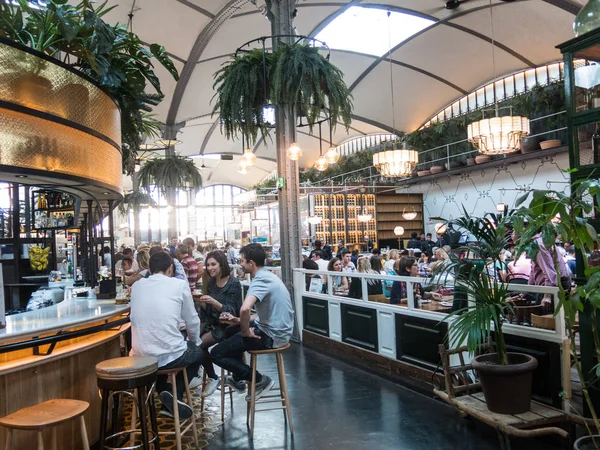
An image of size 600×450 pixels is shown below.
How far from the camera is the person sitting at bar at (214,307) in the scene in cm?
416

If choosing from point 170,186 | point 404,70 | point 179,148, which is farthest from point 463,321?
point 179,148

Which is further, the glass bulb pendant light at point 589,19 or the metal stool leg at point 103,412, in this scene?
the glass bulb pendant light at point 589,19

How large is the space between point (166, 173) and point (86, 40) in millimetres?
8302

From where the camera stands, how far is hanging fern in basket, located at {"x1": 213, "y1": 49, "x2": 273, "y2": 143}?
6020 millimetres

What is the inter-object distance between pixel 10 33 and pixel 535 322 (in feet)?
15.0

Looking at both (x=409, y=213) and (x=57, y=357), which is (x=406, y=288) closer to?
(x=57, y=357)

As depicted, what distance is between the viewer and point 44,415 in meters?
2.63

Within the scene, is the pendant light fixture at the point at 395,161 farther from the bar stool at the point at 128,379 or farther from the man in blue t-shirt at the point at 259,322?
the bar stool at the point at 128,379

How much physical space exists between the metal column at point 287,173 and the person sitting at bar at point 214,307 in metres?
2.79

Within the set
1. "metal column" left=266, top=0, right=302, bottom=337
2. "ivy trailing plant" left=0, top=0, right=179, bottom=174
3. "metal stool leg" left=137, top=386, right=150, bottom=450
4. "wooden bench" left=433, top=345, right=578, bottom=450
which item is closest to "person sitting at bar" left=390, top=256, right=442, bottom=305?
"metal column" left=266, top=0, right=302, bottom=337

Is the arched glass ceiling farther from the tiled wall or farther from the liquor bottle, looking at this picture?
the liquor bottle

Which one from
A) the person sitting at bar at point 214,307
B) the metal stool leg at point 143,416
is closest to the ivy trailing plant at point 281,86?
the person sitting at bar at point 214,307

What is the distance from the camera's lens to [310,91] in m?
5.86

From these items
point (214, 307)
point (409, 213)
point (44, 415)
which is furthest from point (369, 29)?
point (44, 415)
